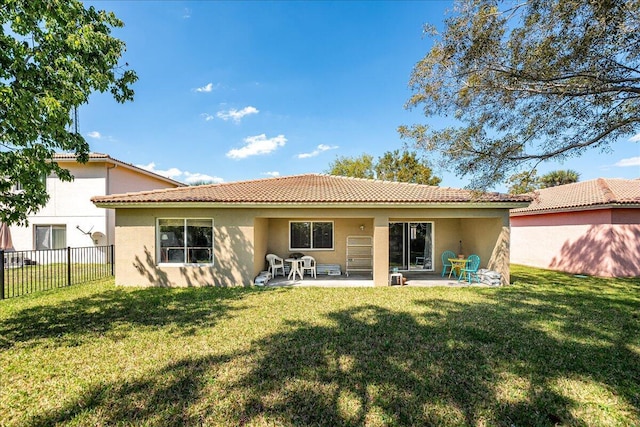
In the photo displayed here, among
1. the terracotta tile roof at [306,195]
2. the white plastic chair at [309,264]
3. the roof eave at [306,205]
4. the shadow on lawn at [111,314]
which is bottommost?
the shadow on lawn at [111,314]

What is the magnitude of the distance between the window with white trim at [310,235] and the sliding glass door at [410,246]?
3275 millimetres

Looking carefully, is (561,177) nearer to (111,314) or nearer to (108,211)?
(111,314)

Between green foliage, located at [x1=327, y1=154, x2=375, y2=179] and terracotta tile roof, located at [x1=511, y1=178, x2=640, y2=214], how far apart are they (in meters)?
22.5

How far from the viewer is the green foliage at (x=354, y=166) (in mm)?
40625

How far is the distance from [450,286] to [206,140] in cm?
2205

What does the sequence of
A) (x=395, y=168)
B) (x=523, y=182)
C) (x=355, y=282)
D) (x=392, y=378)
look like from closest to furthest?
1. (x=392, y=378)
2. (x=523, y=182)
3. (x=355, y=282)
4. (x=395, y=168)

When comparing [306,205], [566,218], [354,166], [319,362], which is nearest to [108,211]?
[306,205]

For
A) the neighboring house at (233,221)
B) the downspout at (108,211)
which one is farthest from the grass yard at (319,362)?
the downspout at (108,211)

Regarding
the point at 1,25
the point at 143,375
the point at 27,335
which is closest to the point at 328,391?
the point at 143,375

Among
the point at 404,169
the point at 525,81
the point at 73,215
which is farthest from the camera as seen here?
the point at 404,169

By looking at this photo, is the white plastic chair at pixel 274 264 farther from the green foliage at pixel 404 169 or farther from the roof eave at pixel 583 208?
the green foliage at pixel 404 169

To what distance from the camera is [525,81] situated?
6945 mm

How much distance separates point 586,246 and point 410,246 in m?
9.36

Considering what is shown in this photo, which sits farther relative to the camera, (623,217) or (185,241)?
(623,217)
